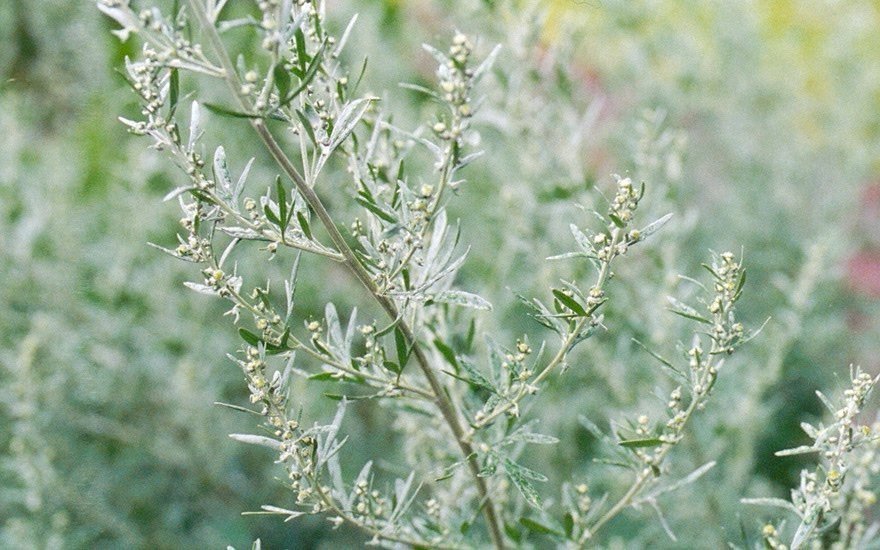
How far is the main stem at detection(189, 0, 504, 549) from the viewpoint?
67 centimetres

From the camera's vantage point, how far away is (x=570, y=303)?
0.76 meters

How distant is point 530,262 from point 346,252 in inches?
37.7

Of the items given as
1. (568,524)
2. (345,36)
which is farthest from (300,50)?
(568,524)

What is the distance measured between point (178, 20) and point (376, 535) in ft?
1.75

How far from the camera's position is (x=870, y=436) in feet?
2.66

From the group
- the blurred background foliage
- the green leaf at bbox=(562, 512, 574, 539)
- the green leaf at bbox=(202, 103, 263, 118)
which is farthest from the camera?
the blurred background foliage

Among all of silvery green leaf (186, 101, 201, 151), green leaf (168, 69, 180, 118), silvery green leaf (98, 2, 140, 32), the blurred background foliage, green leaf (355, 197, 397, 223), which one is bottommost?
the blurred background foliage

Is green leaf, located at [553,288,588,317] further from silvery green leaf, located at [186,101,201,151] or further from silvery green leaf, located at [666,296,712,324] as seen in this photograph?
silvery green leaf, located at [186,101,201,151]

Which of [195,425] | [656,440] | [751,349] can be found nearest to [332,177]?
[195,425]

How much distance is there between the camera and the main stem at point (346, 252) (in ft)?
2.21

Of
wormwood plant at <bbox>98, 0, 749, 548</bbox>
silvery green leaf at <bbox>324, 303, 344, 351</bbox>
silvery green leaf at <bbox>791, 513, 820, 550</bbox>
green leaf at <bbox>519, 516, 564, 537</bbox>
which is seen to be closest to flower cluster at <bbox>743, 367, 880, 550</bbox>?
silvery green leaf at <bbox>791, 513, 820, 550</bbox>

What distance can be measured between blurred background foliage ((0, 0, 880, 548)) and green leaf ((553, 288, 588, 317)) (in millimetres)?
439

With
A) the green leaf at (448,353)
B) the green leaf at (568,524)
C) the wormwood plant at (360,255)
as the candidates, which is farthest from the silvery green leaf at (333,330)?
the green leaf at (568,524)

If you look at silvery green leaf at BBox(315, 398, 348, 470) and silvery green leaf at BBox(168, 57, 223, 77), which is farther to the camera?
silvery green leaf at BBox(315, 398, 348, 470)
